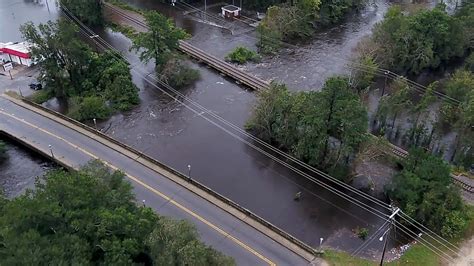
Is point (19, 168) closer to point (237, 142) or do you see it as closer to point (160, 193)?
point (160, 193)

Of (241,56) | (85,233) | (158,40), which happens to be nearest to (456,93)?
(241,56)

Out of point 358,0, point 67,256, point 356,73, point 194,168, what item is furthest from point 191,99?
point 358,0

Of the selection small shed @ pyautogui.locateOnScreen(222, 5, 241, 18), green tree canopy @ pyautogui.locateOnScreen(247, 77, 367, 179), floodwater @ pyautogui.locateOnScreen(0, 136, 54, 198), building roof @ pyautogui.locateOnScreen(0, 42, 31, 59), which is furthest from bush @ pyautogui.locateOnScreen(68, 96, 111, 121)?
small shed @ pyautogui.locateOnScreen(222, 5, 241, 18)

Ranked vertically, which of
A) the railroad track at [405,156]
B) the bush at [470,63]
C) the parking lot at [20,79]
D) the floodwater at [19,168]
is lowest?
the floodwater at [19,168]

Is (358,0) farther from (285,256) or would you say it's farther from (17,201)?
(17,201)

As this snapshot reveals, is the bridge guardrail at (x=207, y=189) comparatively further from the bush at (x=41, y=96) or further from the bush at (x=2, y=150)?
the bush at (x=2, y=150)

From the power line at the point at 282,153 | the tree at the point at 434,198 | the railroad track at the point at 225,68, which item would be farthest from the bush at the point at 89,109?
the tree at the point at 434,198
